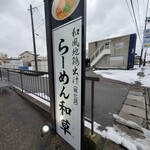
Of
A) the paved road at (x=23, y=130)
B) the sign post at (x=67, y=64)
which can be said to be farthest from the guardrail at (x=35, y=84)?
the paved road at (x=23, y=130)

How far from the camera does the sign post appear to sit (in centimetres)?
111

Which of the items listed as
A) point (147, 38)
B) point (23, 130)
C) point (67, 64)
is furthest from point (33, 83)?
point (147, 38)

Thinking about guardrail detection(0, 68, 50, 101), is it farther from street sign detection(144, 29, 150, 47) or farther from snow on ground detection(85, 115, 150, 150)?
street sign detection(144, 29, 150, 47)

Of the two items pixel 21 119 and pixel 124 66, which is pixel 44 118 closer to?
pixel 21 119

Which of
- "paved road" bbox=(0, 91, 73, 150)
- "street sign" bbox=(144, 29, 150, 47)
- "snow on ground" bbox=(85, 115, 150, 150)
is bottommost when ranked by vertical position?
"paved road" bbox=(0, 91, 73, 150)

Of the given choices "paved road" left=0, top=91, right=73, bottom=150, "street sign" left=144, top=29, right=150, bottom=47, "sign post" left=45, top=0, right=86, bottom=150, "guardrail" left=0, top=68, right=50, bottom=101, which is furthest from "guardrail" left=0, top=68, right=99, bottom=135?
"street sign" left=144, top=29, right=150, bottom=47

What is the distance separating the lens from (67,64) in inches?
51.9

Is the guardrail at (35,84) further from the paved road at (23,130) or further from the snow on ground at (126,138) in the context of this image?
the paved road at (23,130)

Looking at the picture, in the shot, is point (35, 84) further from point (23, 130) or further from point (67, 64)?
point (67, 64)

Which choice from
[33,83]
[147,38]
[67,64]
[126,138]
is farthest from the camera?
[147,38]

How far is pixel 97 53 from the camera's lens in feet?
51.7

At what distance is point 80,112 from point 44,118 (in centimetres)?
138

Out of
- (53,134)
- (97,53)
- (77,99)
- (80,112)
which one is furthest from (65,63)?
(97,53)

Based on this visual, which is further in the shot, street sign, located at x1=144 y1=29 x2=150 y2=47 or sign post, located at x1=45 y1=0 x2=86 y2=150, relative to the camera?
street sign, located at x1=144 y1=29 x2=150 y2=47
